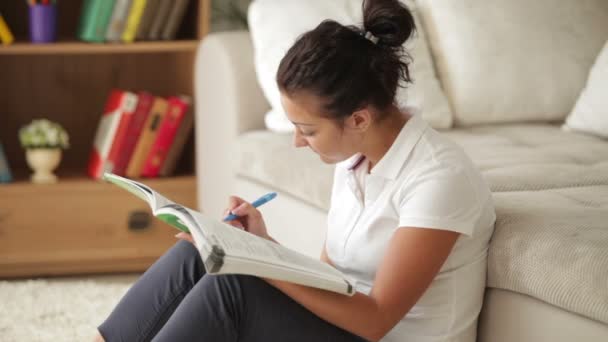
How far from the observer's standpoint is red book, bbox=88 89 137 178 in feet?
8.57

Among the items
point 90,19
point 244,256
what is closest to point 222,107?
point 90,19

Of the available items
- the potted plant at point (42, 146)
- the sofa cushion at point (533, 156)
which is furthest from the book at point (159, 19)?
the sofa cushion at point (533, 156)

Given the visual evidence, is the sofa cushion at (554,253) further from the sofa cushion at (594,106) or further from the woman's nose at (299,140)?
the sofa cushion at (594,106)

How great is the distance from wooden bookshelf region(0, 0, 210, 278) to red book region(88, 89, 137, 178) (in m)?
0.06

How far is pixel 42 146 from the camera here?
259 cm

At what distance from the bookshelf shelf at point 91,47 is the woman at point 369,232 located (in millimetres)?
1281

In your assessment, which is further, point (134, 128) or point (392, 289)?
point (134, 128)

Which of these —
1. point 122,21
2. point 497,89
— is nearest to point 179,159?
point 122,21

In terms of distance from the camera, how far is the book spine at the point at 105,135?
→ 263 centimetres

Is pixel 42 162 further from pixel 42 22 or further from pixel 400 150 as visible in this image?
pixel 400 150

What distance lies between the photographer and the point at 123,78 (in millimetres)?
2939

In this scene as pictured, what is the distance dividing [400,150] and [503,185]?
45 centimetres

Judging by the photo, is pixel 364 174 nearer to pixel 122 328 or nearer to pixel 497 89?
pixel 122 328

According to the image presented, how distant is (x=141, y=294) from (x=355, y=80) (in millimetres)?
511
